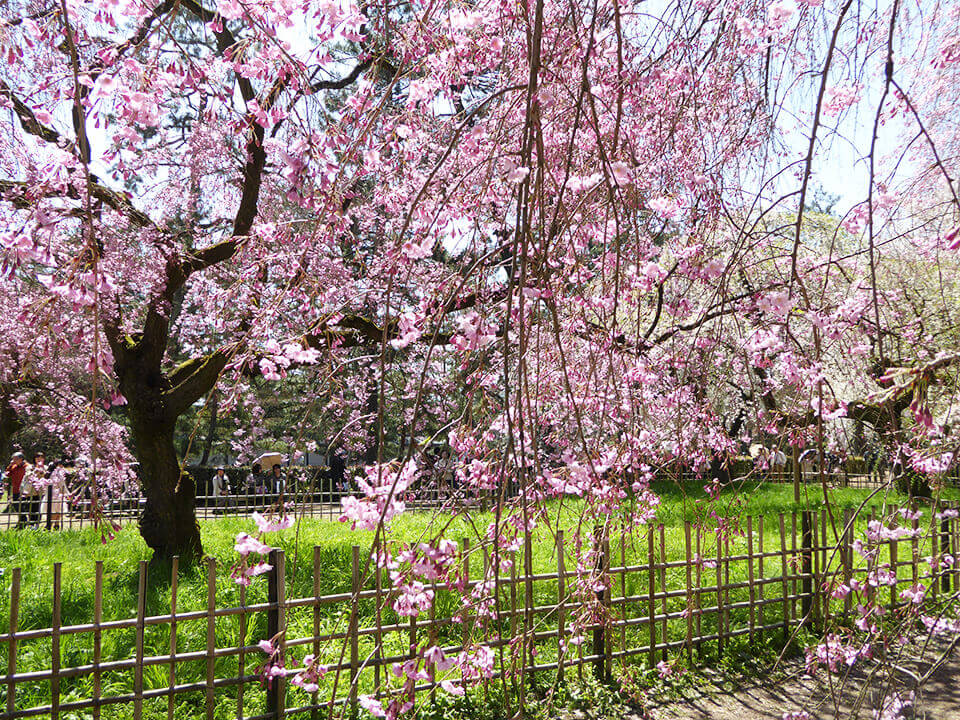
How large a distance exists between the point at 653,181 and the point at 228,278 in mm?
4690

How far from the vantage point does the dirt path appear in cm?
369

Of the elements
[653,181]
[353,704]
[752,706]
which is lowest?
[752,706]

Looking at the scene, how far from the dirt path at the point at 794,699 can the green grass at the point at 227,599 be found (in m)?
0.38

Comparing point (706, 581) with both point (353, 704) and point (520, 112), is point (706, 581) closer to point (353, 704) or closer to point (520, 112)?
point (353, 704)

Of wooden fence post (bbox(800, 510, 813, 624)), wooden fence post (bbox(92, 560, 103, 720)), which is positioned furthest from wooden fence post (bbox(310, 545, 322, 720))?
wooden fence post (bbox(800, 510, 813, 624))

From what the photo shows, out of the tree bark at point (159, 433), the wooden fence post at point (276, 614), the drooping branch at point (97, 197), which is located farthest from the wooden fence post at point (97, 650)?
the tree bark at point (159, 433)

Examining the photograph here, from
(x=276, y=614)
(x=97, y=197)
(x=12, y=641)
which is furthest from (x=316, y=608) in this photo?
(x=97, y=197)

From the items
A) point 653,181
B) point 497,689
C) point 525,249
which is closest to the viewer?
point 525,249

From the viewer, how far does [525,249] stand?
1071 mm

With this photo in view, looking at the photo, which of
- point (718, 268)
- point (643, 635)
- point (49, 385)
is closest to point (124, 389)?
point (49, 385)

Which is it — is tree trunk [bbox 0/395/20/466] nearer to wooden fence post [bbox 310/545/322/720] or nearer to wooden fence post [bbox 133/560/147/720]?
wooden fence post [bbox 133/560/147/720]

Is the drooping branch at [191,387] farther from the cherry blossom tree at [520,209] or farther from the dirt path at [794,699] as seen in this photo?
the dirt path at [794,699]

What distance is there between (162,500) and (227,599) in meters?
1.33

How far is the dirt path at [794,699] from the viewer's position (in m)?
3.69
